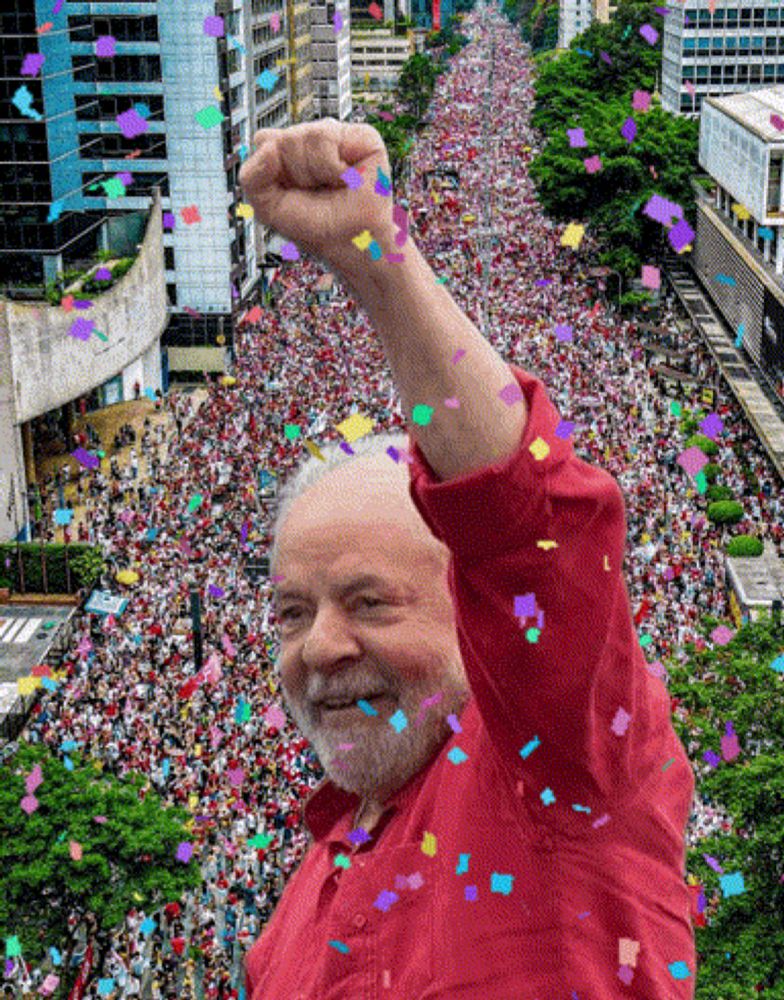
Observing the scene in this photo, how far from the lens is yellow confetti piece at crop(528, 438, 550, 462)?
2.38 meters

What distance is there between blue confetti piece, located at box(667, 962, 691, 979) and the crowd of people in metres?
2.00

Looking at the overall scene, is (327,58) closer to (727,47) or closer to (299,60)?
(299,60)

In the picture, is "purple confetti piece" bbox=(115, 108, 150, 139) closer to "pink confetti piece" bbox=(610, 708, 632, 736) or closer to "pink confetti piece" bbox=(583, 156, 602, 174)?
"pink confetti piece" bbox=(610, 708, 632, 736)

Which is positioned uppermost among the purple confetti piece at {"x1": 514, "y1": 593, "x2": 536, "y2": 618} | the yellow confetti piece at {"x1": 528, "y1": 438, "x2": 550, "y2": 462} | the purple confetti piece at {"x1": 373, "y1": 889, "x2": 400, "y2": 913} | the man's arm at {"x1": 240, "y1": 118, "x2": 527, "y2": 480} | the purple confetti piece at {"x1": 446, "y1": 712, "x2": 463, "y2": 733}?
the man's arm at {"x1": 240, "y1": 118, "x2": 527, "y2": 480}

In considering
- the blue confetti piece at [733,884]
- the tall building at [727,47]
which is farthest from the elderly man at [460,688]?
the tall building at [727,47]

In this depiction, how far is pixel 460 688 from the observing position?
3.17 metres

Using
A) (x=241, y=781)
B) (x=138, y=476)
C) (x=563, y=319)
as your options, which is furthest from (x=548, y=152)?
(x=241, y=781)

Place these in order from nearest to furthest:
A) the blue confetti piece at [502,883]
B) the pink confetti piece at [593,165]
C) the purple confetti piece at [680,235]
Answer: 1. the blue confetti piece at [502,883]
2. the purple confetti piece at [680,235]
3. the pink confetti piece at [593,165]

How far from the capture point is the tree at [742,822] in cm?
1450

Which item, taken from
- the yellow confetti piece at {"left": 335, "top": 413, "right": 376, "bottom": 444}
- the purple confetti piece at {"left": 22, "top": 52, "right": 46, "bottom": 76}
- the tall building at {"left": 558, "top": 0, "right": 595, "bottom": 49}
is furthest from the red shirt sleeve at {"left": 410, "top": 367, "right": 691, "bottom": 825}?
the tall building at {"left": 558, "top": 0, "right": 595, "bottom": 49}

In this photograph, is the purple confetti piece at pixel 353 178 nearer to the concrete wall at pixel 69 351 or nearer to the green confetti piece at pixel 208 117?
the green confetti piece at pixel 208 117

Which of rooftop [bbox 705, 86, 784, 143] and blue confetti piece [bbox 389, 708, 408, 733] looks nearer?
blue confetti piece [bbox 389, 708, 408, 733]

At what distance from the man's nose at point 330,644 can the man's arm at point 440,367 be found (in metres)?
0.77

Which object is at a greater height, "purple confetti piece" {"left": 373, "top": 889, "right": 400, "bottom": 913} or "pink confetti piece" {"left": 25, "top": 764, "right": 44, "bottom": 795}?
"purple confetti piece" {"left": 373, "top": 889, "right": 400, "bottom": 913}
